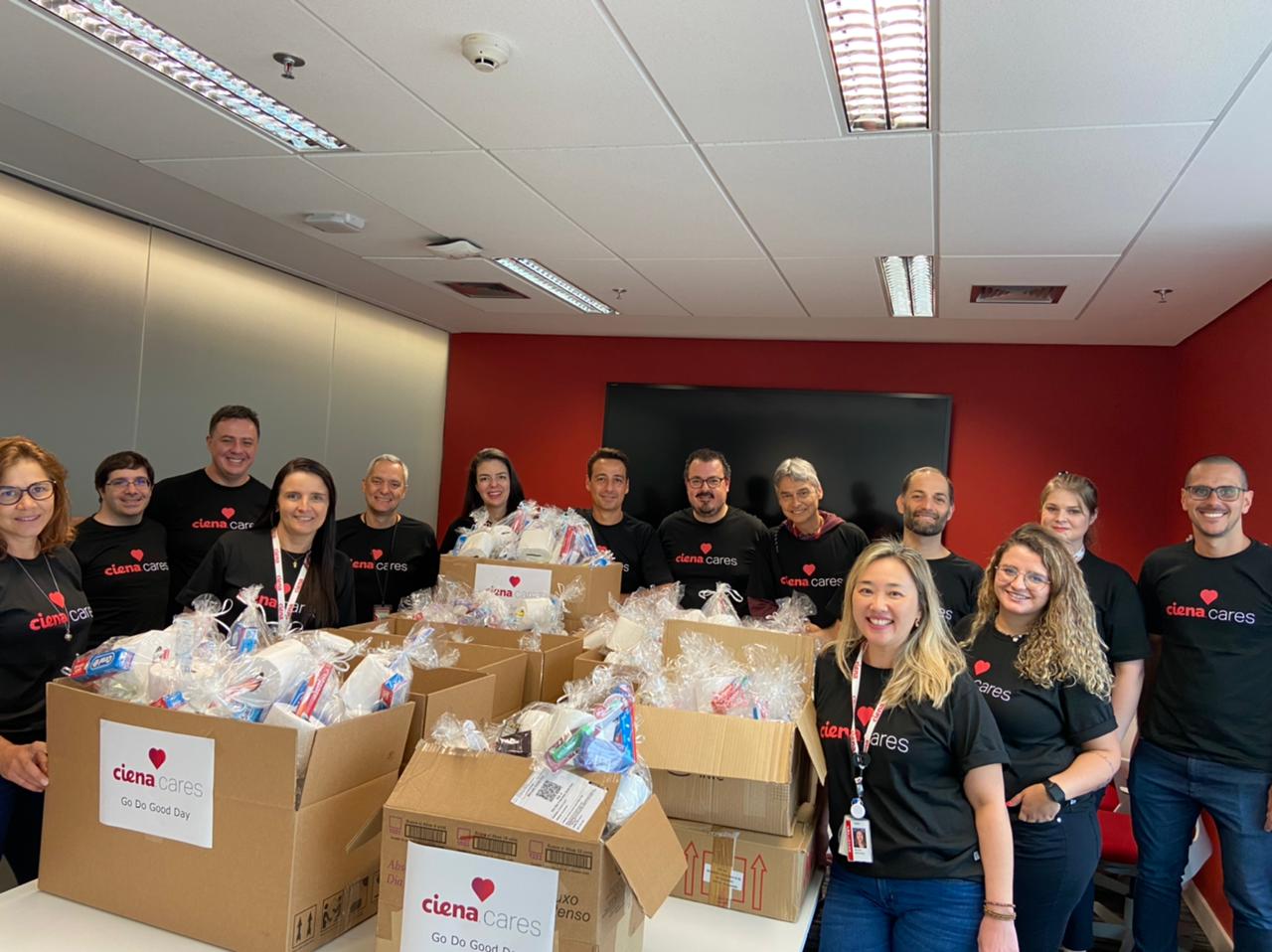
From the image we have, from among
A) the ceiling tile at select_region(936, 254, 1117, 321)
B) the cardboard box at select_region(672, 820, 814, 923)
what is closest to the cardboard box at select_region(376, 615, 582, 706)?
the cardboard box at select_region(672, 820, 814, 923)

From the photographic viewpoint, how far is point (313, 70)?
8.00ft

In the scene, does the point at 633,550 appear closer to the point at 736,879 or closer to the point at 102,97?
the point at 736,879

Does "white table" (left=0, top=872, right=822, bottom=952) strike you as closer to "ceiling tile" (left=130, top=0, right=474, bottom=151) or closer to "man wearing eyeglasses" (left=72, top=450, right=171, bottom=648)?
"man wearing eyeglasses" (left=72, top=450, right=171, bottom=648)

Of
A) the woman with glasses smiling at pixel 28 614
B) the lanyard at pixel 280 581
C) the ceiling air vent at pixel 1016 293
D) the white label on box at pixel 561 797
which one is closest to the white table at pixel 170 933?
the white label on box at pixel 561 797

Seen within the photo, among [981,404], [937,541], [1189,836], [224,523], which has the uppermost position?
[981,404]

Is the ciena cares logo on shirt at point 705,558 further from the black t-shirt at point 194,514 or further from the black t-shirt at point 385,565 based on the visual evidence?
the black t-shirt at point 194,514

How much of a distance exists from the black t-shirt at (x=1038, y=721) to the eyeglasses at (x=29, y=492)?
2395mm

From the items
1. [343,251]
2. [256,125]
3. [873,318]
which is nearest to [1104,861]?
[873,318]

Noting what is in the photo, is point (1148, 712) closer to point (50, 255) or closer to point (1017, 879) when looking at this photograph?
point (1017, 879)

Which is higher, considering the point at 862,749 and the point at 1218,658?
the point at 1218,658

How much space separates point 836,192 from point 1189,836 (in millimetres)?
2463

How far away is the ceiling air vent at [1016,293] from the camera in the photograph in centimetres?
432

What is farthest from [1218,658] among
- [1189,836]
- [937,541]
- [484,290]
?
[484,290]

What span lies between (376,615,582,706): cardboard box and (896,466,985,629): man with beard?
4.66 ft
